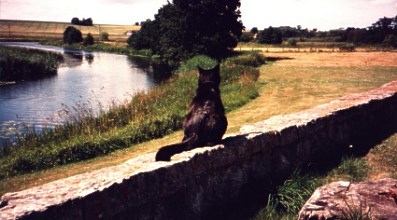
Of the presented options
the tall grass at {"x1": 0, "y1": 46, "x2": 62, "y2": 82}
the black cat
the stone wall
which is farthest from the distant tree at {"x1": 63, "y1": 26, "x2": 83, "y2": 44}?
the black cat

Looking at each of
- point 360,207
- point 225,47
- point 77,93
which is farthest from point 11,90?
point 360,207

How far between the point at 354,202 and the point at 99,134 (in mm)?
8805

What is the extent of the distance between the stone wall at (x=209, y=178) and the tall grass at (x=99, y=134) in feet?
18.4

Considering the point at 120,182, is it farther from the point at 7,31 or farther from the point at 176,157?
the point at 7,31

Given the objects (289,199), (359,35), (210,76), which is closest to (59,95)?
(210,76)

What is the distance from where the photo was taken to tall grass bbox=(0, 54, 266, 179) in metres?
9.13

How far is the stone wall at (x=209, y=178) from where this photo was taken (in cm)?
342

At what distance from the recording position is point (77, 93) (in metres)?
23.4

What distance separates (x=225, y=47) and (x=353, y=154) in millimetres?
33138

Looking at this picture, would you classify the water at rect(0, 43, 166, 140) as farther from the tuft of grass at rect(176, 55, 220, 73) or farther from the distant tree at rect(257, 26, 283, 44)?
the distant tree at rect(257, 26, 283, 44)

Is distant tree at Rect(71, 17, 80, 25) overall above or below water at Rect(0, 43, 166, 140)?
above

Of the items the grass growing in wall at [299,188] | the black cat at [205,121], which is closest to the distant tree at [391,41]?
the grass growing in wall at [299,188]

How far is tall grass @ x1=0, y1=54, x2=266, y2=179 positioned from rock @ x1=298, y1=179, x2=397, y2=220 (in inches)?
292

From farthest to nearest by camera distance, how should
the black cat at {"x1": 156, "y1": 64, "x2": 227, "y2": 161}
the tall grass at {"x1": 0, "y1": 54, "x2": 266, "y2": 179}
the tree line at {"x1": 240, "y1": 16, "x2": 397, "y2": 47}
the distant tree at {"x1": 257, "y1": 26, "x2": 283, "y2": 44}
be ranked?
the distant tree at {"x1": 257, "y1": 26, "x2": 283, "y2": 44} → the tree line at {"x1": 240, "y1": 16, "x2": 397, "y2": 47} → the tall grass at {"x1": 0, "y1": 54, "x2": 266, "y2": 179} → the black cat at {"x1": 156, "y1": 64, "x2": 227, "y2": 161}
